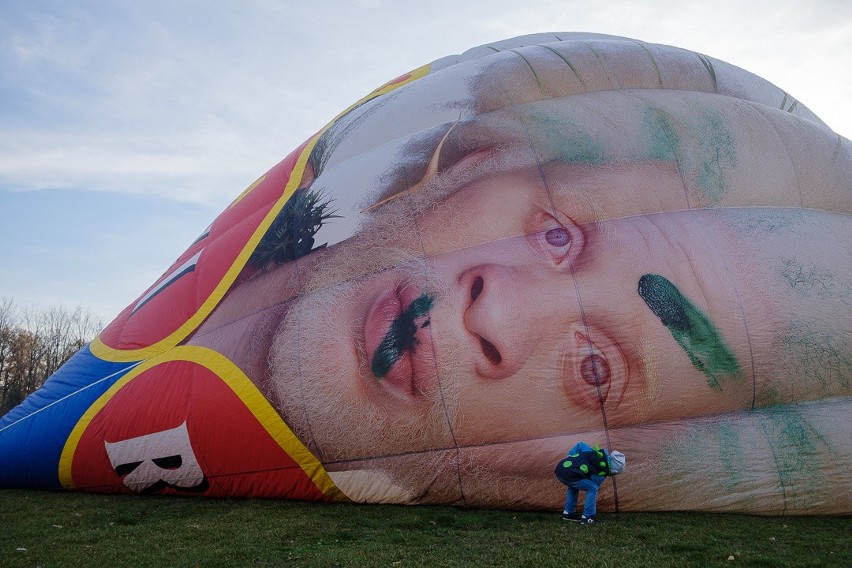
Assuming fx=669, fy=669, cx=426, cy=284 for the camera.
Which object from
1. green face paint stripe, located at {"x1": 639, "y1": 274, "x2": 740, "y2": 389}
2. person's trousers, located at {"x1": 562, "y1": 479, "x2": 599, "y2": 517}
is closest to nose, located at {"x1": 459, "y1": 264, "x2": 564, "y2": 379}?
green face paint stripe, located at {"x1": 639, "y1": 274, "x2": 740, "y2": 389}

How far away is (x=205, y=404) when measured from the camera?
7.13 meters

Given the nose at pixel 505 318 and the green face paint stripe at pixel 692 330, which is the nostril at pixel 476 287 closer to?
the nose at pixel 505 318

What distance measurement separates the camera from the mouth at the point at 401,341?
6.19 meters

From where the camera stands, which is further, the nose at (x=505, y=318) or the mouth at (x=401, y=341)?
the mouth at (x=401, y=341)

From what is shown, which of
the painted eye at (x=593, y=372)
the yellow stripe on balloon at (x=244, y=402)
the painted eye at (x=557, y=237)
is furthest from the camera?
the yellow stripe on balloon at (x=244, y=402)

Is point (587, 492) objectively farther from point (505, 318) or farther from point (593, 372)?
point (505, 318)

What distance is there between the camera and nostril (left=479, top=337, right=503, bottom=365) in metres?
6.05

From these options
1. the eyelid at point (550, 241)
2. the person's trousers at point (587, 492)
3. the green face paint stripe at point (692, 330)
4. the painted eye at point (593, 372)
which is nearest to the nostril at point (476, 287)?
the eyelid at point (550, 241)

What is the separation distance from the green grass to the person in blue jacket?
0.66ft

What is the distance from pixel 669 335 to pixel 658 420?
76cm

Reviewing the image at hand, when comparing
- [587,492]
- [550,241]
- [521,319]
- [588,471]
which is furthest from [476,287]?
[587,492]

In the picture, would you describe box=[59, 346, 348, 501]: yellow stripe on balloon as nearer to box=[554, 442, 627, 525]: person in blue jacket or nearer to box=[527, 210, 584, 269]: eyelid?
box=[554, 442, 627, 525]: person in blue jacket

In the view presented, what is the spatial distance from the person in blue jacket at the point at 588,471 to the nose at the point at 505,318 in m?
0.93

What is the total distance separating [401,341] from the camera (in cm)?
629
